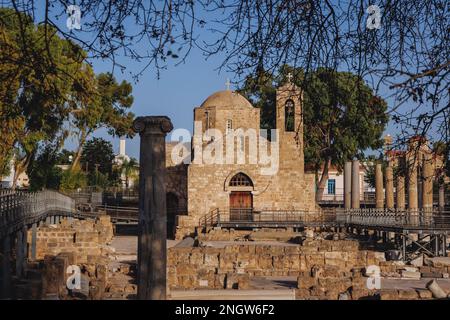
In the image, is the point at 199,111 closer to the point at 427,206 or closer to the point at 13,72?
the point at 427,206

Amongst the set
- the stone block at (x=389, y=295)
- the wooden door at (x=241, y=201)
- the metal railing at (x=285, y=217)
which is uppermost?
the wooden door at (x=241, y=201)

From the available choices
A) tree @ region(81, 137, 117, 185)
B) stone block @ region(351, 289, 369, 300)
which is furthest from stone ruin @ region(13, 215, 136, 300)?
tree @ region(81, 137, 117, 185)

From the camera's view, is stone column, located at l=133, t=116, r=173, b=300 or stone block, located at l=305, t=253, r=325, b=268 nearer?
stone column, located at l=133, t=116, r=173, b=300

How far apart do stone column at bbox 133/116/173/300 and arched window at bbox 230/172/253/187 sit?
28.2 meters

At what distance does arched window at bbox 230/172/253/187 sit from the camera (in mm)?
34500

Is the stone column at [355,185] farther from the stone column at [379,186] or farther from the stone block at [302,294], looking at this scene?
the stone block at [302,294]

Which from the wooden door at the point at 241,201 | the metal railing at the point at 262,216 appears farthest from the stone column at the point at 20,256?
the wooden door at the point at 241,201

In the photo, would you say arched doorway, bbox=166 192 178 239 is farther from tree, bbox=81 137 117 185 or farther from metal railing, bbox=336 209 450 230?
tree, bbox=81 137 117 185

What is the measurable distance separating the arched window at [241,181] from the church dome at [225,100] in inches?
197

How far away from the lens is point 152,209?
6238mm

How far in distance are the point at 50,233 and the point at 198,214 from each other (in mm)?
12801

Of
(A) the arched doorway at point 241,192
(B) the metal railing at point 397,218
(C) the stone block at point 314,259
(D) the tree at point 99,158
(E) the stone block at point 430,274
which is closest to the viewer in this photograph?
(E) the stone block at point 430,274

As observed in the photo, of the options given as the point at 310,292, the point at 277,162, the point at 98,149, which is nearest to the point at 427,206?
the point at 277,162

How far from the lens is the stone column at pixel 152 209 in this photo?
603 cm
